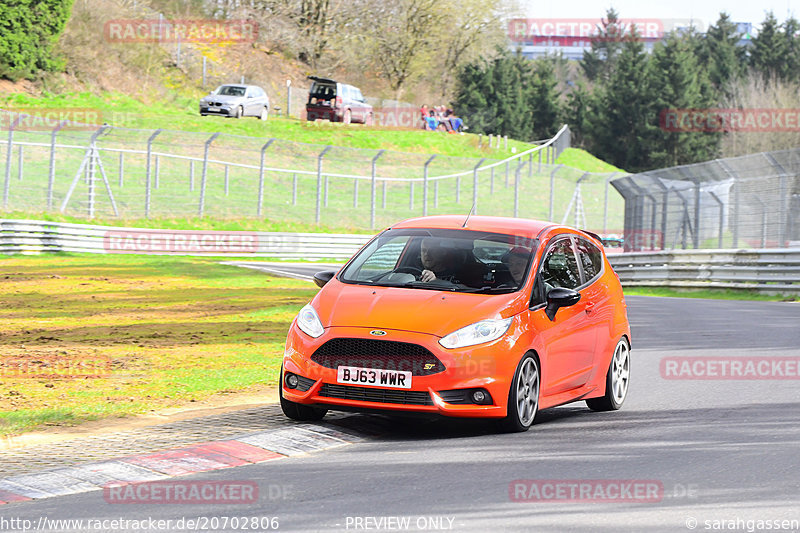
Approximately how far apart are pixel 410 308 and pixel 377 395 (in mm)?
656

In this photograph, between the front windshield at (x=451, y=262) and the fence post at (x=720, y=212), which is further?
the fence post at (x=720, y=212)

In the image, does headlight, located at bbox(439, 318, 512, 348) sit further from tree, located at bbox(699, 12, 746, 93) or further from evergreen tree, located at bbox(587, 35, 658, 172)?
tree, located at bbox(699, 12, 746, 93)

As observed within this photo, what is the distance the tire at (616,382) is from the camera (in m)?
9.88

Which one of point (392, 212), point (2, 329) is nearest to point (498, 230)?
point (2, 329)

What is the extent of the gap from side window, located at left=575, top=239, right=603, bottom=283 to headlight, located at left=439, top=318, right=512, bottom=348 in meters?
1.83

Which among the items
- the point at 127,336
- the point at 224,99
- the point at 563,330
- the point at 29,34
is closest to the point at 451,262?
the point at 563,330

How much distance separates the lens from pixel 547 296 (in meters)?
8.88

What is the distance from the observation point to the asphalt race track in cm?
582

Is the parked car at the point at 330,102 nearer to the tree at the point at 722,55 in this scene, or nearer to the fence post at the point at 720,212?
the fence post at the point at 720,212

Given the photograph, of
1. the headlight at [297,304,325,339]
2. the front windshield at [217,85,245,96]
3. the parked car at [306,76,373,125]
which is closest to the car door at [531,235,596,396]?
the headlight at [297,304,325,339]

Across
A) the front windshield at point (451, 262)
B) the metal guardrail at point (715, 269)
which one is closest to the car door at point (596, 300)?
the front windshield at point (451, 262)

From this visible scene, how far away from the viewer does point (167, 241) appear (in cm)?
3316

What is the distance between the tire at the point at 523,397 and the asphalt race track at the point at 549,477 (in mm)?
99

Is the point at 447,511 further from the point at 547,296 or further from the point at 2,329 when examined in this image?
the point at 2,329
